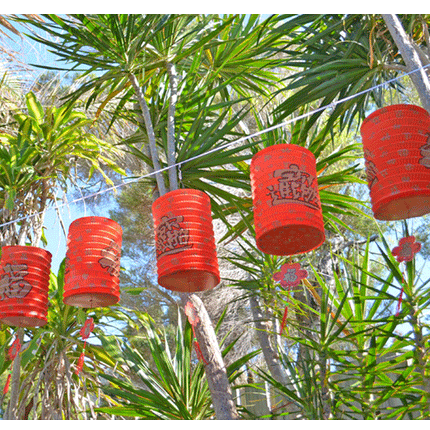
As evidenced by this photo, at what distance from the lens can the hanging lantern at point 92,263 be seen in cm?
246

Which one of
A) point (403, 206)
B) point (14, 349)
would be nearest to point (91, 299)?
point (14, 349)

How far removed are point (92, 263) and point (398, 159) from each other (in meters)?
1.35

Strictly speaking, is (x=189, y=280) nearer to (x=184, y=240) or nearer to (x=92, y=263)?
(x=184, y=240)

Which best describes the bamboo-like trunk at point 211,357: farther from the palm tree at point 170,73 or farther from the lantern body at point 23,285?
the lantern body at point 23,285

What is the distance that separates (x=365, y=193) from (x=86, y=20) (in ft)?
15.8

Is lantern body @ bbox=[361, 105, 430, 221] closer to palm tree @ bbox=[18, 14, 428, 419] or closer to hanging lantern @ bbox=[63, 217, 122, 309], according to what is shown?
palm tree @ bbox=[18, 14, 428, 419]

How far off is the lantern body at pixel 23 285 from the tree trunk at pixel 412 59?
185 centimetres

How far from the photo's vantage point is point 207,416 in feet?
10.6

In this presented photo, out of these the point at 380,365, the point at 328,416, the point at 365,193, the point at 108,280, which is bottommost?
the point at 328,416

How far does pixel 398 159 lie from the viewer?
199 centimetres

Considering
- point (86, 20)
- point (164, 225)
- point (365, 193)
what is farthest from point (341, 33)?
point (365, 193)

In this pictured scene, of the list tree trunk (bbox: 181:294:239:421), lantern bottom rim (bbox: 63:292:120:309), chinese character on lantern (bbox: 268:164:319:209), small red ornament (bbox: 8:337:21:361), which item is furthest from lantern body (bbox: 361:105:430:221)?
small red ornament (bbox: 8:337:21:361)

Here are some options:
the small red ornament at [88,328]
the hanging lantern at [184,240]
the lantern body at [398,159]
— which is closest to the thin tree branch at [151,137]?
the hanging lantern at [184,240]
